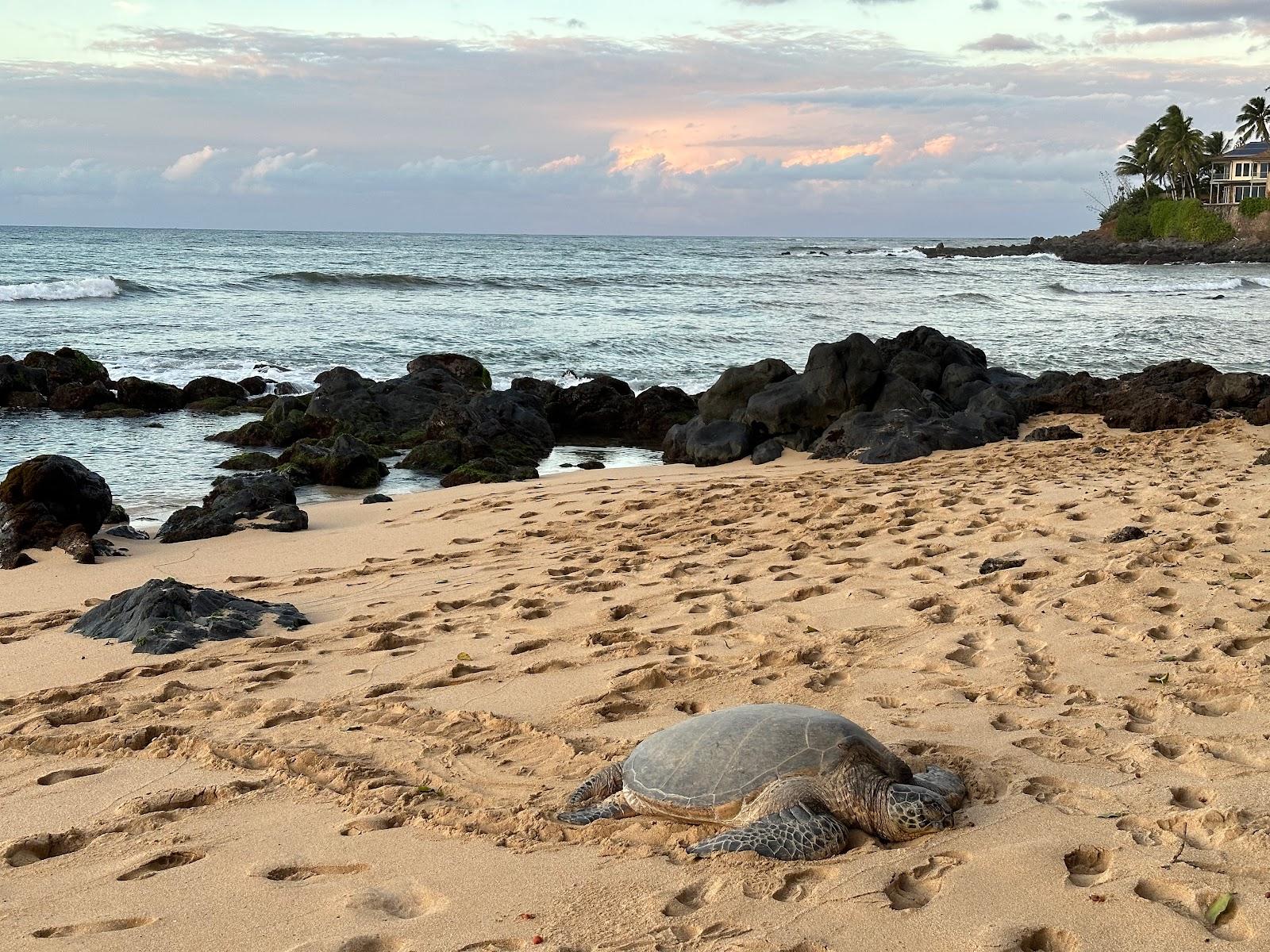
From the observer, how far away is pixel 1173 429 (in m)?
12.1

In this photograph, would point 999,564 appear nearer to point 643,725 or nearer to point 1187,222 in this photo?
point 643,725

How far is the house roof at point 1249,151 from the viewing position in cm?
7443

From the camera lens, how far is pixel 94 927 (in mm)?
2984

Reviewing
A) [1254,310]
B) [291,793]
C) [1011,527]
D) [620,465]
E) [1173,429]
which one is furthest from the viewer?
[1254,310]

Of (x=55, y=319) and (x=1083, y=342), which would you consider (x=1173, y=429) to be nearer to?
(x=1083, y=342)

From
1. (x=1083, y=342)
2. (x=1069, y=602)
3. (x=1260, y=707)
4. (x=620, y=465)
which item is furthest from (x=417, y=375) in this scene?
(x=1083, y=342)

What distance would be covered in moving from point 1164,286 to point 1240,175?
39.5 m

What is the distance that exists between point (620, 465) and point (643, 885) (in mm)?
10255

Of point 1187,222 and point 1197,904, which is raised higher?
point 1187,222

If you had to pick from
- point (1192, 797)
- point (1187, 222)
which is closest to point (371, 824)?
point (1192, 797)

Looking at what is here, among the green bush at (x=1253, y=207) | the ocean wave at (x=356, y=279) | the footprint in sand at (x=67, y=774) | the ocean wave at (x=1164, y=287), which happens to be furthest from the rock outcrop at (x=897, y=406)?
the green bush at (x=1253, y=207)

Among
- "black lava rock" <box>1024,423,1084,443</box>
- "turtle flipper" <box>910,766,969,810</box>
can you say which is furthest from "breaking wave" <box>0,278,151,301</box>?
"turtle flipper" <box>910,766,969,810</box>

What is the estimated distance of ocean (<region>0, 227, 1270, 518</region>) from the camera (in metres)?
15.9

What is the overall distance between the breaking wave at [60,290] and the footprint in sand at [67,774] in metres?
34.9
